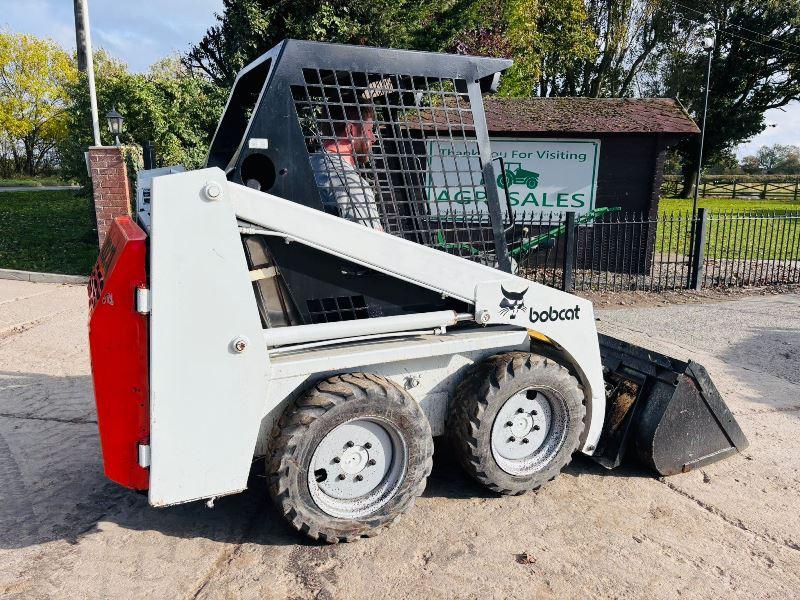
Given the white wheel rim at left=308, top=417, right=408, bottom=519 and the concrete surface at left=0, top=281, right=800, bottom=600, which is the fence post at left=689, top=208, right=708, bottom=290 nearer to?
the concrete surface at left=0, top=281, right=800, bottom=600

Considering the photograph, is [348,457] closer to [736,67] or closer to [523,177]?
[523,177]

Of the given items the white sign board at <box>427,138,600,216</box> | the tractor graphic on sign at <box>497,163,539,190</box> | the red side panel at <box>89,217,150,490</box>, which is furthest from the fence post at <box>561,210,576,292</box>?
the red side panel at <box>89,217,150,490</box>

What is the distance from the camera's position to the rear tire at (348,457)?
10.1 feet

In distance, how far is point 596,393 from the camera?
395 centimetres

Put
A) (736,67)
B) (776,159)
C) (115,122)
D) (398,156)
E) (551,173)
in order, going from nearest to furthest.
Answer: (398,156) → (115,122) → (551,173) → (736,67) → (776,159)

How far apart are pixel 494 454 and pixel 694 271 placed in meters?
8.57

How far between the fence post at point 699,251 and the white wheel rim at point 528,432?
799cm


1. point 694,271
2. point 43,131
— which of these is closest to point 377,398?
point 694,271

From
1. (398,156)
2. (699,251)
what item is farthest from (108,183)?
(699,251)

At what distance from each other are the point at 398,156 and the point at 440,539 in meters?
2.04

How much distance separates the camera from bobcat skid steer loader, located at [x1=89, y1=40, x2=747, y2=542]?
287cm

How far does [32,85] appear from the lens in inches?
1484

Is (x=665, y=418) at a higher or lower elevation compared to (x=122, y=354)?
lower

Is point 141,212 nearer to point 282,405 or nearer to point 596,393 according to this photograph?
point 282,405
